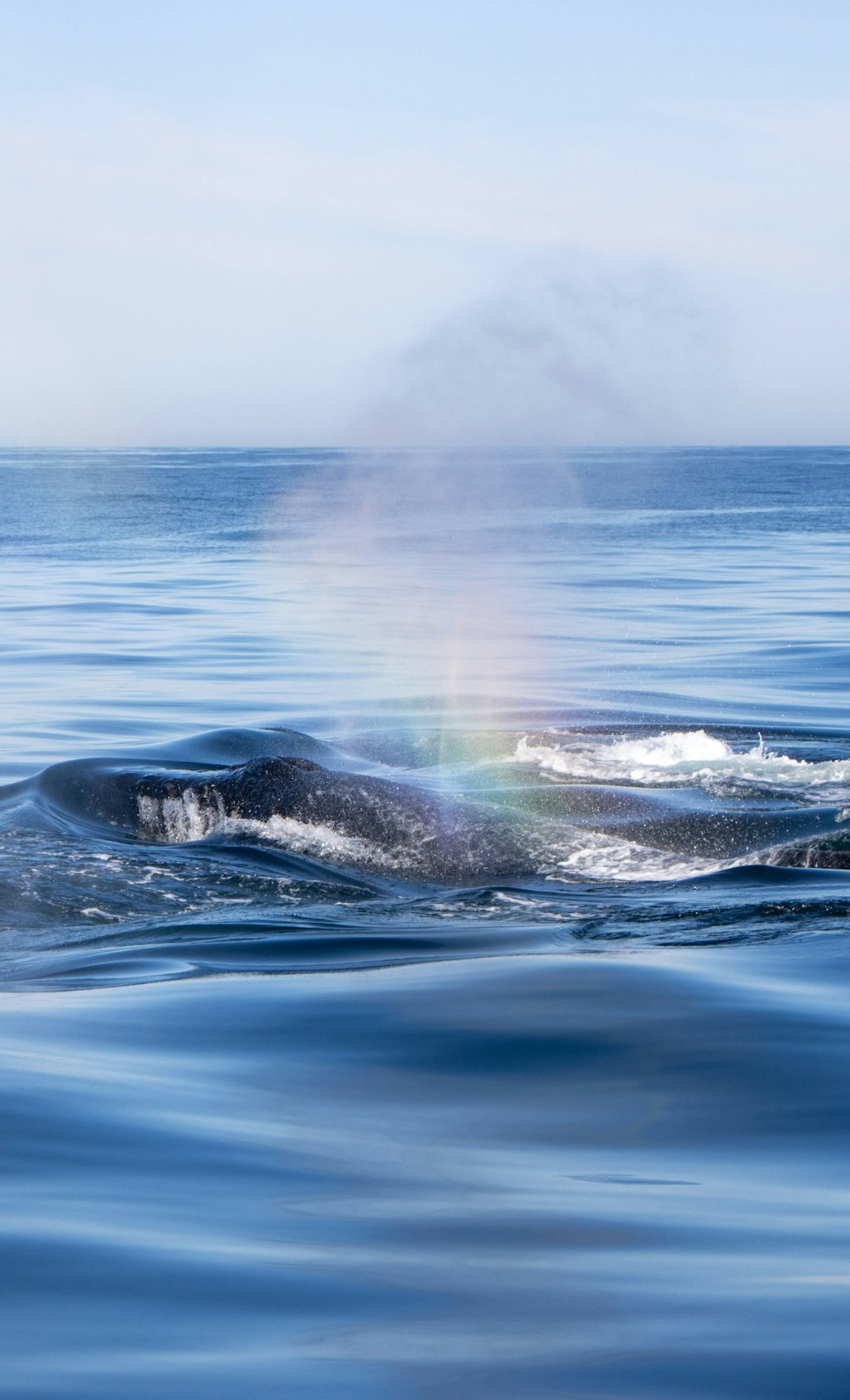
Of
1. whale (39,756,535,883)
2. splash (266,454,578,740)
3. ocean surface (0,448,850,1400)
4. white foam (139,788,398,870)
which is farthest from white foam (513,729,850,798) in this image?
white foam (139,788,398,870)

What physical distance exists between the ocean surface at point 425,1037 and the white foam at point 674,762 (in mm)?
59

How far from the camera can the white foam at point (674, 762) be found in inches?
442

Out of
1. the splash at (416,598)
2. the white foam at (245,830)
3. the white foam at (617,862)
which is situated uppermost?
the splash at (416,598)

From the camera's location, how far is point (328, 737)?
45.4 feet

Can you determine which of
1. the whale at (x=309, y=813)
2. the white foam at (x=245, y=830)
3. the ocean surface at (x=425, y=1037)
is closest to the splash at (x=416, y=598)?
the ocean surface at (x=425, y=1037)

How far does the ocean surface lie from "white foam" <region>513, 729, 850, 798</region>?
0.19 feet

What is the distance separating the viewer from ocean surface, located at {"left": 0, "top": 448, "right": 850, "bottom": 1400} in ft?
10.8

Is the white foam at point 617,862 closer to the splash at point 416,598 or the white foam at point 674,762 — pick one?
the white foam at point 674,762

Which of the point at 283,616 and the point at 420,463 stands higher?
the point at 420,463

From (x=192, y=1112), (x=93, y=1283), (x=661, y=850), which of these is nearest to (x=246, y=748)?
(x=661, y=850)

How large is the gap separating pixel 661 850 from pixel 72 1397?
256 inches

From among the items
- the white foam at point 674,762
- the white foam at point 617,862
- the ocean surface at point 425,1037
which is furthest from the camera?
the white foam at point 674,762

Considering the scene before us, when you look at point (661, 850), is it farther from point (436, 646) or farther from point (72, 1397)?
point (436, 646)

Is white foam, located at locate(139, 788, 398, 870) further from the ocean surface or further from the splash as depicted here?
the splash
